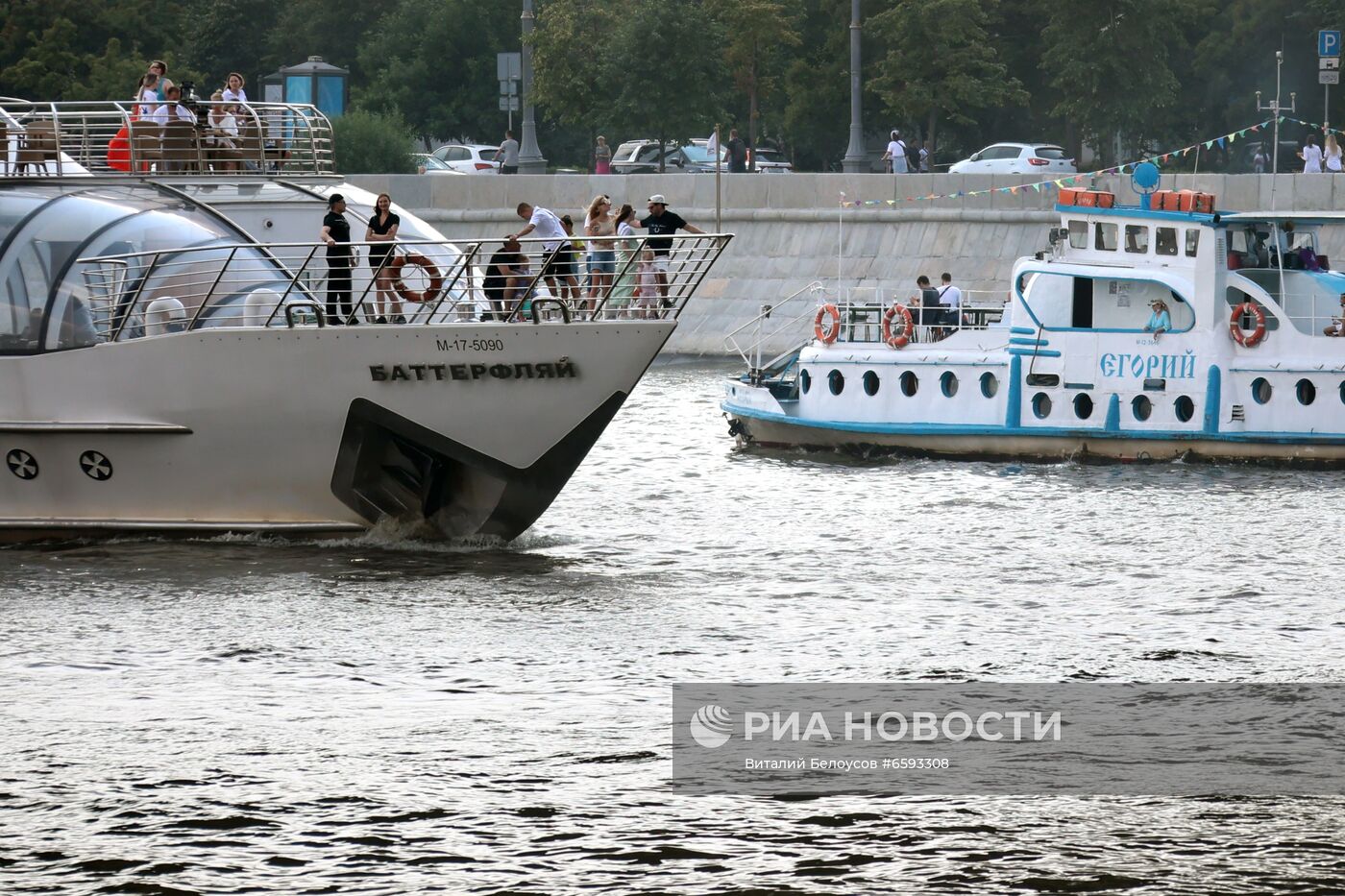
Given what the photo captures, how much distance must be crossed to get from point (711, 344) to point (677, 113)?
1494 cm

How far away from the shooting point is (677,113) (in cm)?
5978

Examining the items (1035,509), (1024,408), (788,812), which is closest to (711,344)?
(1024,408)

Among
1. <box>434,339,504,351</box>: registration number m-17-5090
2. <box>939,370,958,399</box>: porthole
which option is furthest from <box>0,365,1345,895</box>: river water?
<box>939,370,958,399</box>: porthole

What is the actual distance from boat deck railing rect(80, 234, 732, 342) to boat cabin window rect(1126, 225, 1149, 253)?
36.3 ft

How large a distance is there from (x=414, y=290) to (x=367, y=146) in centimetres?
3730

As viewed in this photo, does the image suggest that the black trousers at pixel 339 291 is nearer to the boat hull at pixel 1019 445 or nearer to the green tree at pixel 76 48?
the boat hull at pixel 1019 445

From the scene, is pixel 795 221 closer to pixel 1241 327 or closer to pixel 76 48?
pixel 1241 327

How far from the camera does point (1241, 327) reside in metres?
27.7

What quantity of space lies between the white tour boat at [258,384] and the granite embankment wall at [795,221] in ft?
80.0

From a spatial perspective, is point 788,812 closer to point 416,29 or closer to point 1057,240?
point 1057,240

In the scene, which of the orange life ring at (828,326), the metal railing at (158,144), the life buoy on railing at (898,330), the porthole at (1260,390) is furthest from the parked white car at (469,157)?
the metal railing at (158,144)

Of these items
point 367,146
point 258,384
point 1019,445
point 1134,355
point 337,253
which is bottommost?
point 1019,445

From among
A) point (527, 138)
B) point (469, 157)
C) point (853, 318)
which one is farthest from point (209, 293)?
point (469, 157)

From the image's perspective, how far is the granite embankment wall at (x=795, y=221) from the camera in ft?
145
